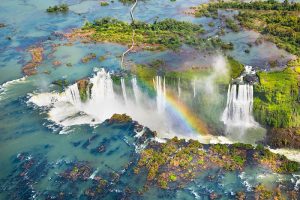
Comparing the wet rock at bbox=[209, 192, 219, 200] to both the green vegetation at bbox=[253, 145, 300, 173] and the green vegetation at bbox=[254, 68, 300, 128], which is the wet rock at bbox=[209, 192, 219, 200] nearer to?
the green vegetation at bbox=[253, 145, 300, 173]

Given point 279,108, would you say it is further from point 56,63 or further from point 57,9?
point 57,9

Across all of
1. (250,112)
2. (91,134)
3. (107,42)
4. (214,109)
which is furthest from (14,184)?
(107,42)

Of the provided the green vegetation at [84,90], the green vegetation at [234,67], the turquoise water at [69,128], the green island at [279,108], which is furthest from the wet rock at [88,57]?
the green island at [279,108]

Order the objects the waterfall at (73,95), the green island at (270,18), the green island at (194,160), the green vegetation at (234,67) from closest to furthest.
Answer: the green island at (194,160)
the green vegetation at (234,67)
the waterfall at (73,95)
the green island at (270,18)

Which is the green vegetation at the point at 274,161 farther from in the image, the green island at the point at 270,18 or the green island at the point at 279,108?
the green island at the point at 270,18

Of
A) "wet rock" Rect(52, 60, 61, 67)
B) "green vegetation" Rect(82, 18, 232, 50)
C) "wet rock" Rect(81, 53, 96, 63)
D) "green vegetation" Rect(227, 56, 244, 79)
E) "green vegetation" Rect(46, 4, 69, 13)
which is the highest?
"green vegetation" Rect(46, 4, 69, 13)

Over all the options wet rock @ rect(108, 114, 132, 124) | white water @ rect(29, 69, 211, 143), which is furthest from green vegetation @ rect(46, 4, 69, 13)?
wet rock @ rect(108, 114, 132, 124)
